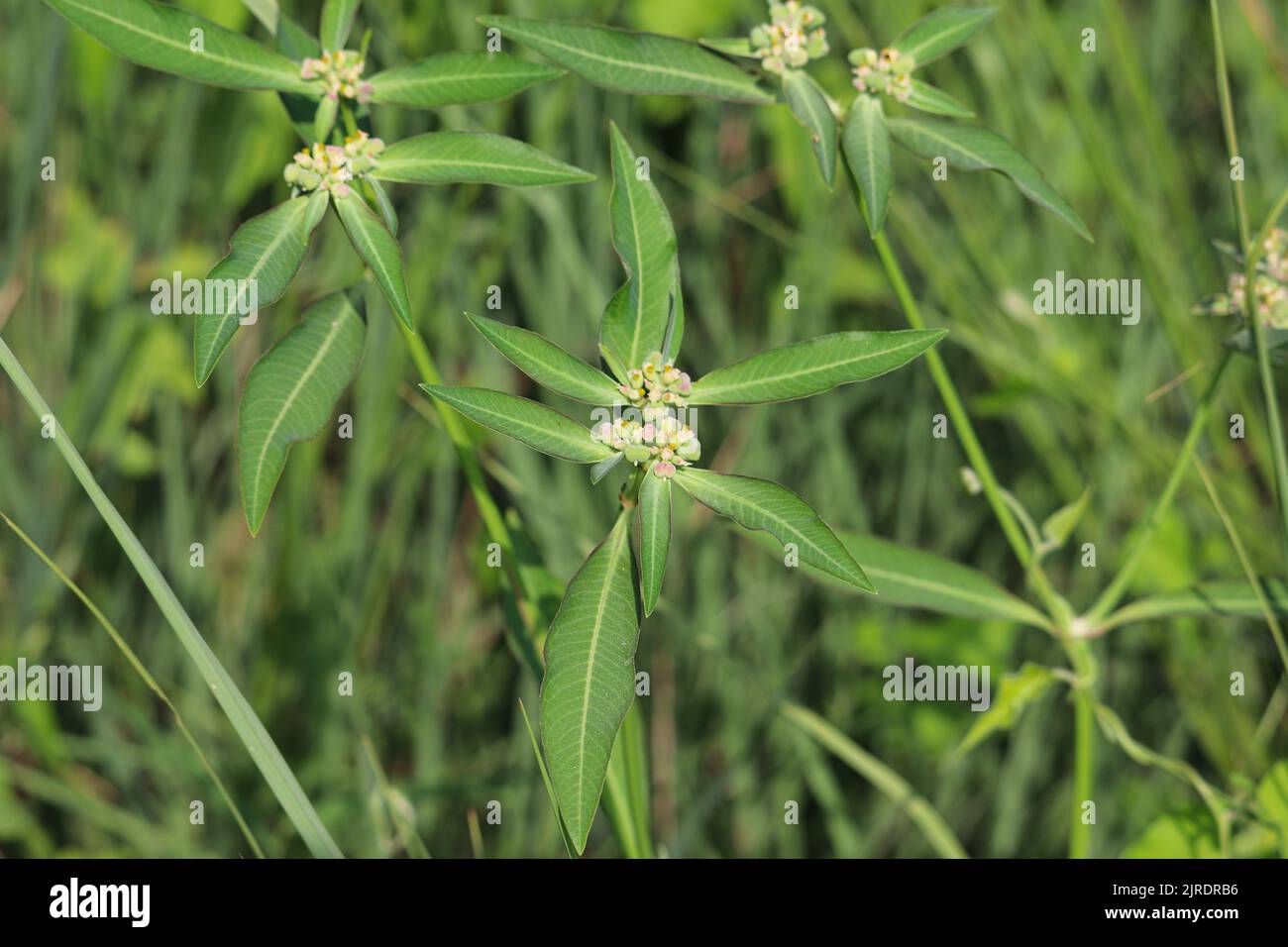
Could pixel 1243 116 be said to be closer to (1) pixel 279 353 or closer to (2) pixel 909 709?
(2) pixel 909 709

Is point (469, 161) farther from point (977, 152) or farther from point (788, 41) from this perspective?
point (977, 152)

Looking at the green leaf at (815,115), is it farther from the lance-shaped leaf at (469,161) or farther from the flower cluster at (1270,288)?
the flower cluster at (1270,288)

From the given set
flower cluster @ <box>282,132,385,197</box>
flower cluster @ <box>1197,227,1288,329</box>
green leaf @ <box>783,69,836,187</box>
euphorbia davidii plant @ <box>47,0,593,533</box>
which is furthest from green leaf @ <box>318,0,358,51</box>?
flower cluster @ <box>1197,227,1288,329</box>

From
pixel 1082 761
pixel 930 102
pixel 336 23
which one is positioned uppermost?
pixel 336 23

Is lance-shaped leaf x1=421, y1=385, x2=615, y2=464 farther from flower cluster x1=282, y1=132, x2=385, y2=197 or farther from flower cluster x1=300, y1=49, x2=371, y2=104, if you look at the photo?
flower cluster x1=300, y1=49, x2=371, y2=104

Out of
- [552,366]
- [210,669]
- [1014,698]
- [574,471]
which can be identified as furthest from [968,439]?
[574,471]

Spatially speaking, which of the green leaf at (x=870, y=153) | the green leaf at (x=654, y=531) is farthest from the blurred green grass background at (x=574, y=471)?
the green leaf at (x=654, y=531)
